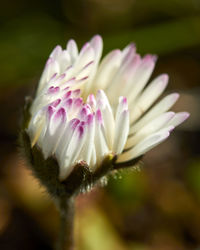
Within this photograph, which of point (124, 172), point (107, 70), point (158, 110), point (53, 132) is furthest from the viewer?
point (124, 172)

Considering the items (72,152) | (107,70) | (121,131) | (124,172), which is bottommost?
(124,172)

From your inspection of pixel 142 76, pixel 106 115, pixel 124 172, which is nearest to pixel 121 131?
pixel 106 115

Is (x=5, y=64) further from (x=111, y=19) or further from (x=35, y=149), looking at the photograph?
(x=35, y=149)

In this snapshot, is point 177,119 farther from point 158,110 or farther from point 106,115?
point 106,115

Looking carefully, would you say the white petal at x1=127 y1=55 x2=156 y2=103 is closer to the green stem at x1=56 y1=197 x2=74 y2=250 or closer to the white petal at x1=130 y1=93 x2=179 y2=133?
the white petal at x1=130 y1=93 x2=179 y2=133

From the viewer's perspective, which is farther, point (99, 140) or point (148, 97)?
point (148, 97)

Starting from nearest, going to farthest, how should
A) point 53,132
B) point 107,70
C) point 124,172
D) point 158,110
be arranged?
point 53,132 → point 158,110 → point 107,70 → point 124,172

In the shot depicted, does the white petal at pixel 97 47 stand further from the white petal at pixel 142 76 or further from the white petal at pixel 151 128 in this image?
the white petal at pixel 151 128

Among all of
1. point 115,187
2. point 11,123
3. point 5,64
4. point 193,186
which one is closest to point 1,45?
point 5,64
